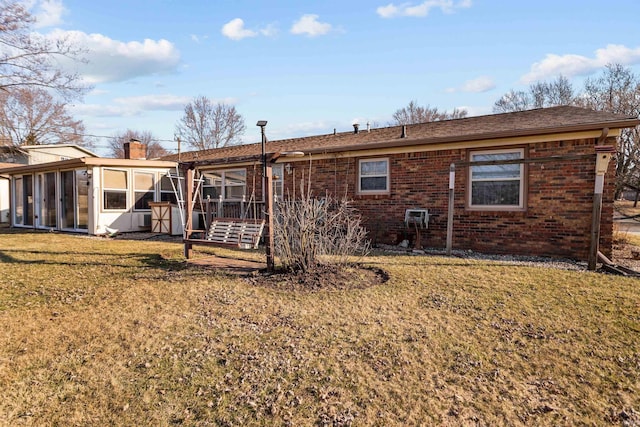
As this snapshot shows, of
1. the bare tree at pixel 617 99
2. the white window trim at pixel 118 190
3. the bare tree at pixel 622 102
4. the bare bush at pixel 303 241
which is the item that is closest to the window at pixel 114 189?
the white window trim at pixel 118 190

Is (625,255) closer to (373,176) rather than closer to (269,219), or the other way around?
(373,176)

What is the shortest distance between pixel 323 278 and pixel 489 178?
5.18 m

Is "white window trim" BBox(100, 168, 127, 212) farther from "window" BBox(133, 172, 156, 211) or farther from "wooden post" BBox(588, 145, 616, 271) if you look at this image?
"wooden post" BBox(588, 145, 616, 271)

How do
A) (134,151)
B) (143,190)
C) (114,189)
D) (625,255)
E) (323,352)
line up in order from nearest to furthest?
(323,352), (625,255), (114,189), (143,190), (134,151)

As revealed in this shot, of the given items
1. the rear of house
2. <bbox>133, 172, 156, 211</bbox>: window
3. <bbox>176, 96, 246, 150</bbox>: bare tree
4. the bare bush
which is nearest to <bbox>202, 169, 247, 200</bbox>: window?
<bbox>133, 172, 156, 211</bbox>: window

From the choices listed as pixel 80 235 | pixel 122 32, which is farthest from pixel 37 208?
pixel 122 32

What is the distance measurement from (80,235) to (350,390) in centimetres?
1233

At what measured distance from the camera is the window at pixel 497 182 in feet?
26.7

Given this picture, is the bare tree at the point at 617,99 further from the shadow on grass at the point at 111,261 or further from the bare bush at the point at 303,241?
the shadow on grass at the point at 111,261

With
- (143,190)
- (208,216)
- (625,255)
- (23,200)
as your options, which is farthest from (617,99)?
(23,200)

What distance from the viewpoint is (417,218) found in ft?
29.2

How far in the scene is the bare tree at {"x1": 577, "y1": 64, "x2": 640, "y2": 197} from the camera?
84.4 ft

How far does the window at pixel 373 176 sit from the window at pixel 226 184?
15.2 ft

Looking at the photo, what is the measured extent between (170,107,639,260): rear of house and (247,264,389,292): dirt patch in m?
1.80
